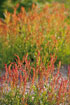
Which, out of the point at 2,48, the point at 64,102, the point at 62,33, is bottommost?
the point at 64,102

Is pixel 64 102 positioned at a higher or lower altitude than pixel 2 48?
lower

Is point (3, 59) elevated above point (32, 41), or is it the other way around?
point (32, 41)

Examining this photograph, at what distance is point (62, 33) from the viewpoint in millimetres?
4883

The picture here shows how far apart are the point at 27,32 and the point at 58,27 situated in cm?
80

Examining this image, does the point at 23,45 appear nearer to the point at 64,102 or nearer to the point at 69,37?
the point at 69,37

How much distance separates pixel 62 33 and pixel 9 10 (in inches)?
155

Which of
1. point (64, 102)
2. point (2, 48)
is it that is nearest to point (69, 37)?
point (2, 48)

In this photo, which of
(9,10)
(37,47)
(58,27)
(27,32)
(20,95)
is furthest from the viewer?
(9,10)

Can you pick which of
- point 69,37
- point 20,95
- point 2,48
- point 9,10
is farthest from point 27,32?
point 9,10

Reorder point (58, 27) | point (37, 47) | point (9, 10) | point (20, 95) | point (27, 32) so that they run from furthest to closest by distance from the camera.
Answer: point (9, 10) → point (58, 27) → point (27, 32) → point (37, 47) → point (20, 95)

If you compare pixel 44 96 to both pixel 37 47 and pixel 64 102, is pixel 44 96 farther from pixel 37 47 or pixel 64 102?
pixel 37 47

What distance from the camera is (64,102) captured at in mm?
3234

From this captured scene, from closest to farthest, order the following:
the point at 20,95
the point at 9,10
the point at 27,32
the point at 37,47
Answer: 1. the point at 20,95
2. the point at 37,47
3. the point at 27,32
4. the point at 9,10

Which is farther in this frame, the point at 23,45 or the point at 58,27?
the point at 58,27
